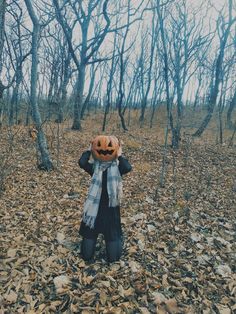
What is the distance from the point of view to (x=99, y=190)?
12.6 ft

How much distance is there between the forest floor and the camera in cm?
326

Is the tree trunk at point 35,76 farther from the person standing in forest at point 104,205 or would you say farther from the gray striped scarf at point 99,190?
the gray striped scarf at point 99,190

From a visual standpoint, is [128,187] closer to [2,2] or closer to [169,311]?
[169,311]

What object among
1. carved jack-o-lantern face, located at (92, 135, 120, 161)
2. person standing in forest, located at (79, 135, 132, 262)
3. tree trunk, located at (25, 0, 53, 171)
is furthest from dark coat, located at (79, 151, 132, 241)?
tree trunk, located at (25, 0, 53, 171)

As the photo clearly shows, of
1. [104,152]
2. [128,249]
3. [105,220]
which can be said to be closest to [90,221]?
[105,220]

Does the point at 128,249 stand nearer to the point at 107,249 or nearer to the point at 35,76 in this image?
the point at 107,249

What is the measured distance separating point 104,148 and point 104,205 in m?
0.82

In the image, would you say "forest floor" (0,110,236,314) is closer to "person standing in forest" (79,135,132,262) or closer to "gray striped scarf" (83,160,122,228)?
"person standing in forest" (79,135,132,262)

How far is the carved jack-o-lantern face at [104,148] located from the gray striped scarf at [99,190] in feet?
0.43

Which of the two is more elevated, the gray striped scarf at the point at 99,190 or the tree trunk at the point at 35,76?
the tree trunk at the point at 35,76

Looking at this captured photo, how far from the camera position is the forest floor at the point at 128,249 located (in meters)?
3.26

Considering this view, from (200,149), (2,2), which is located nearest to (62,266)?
(2,2)

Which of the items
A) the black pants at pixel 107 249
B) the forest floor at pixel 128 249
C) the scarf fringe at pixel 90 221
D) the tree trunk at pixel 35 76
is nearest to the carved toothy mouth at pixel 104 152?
the scarf fringe at pixel 90 221

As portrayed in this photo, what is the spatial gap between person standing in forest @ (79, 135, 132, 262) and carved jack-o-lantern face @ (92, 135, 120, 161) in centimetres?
3
